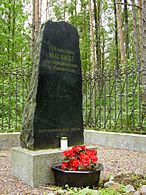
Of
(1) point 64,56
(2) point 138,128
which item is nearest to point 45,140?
(1) point 64,56

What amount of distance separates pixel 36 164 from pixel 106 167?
1528 millimetres

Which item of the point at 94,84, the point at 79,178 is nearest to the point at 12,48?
the point at 94,84

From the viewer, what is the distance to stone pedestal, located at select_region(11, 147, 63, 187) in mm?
3795

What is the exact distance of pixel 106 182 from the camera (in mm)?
3914

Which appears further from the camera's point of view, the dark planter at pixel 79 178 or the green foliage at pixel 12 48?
the green foliage at pixel 12 48

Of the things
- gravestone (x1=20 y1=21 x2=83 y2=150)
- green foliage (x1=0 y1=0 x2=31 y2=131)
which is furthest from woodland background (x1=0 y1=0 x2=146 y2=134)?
gravestone (x1=20 y1=21 x2=83 y2=150)

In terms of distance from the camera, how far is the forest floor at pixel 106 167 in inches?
143

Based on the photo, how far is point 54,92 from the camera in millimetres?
4355

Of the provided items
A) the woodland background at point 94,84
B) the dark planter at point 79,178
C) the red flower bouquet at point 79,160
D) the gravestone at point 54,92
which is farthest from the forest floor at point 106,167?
the woodland background at point 94,84

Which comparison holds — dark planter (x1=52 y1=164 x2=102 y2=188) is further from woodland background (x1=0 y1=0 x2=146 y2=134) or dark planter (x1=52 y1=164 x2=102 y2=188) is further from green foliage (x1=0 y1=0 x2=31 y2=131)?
green foliage (x1=0 y1=0 x2=31 y2=131)

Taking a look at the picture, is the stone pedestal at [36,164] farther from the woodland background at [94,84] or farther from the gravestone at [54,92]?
the woodland background at [94,84]

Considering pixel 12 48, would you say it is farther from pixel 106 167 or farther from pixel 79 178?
pixel 79 178

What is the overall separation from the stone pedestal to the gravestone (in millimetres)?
161

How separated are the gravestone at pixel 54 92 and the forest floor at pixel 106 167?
556mm
